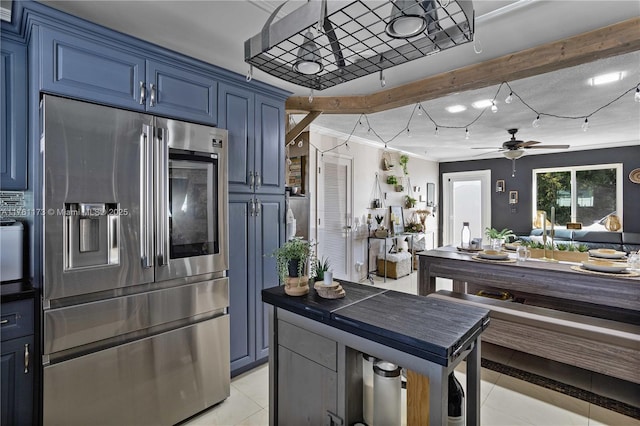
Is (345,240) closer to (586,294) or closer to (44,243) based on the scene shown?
(586,294)

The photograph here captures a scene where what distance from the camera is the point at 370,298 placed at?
1616 millimetres

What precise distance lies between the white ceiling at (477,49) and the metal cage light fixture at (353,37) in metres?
0.58

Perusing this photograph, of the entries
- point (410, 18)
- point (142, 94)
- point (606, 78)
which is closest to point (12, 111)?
point (142, 94)

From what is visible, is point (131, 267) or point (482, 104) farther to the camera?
point (482, 104)

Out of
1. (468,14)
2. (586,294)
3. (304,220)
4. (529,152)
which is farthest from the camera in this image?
(529,152)

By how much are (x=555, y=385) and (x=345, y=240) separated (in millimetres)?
3248

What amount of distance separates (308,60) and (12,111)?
5.72ft

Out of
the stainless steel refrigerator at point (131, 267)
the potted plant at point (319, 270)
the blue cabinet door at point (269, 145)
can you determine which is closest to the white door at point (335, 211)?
the blue cabinet door at point (269, 145)

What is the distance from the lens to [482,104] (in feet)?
12.0

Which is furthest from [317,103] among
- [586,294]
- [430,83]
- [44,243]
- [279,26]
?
[586,294]

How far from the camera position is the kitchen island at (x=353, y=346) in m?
1.12

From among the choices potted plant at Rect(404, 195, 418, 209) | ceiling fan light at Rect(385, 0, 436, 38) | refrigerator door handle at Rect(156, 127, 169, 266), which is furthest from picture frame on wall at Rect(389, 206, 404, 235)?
ceiling fan light at Rect(385, 0, 436, 38)

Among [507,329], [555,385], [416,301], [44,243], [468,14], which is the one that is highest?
[468,14]

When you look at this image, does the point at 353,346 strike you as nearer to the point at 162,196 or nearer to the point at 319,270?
the point at 319,270
